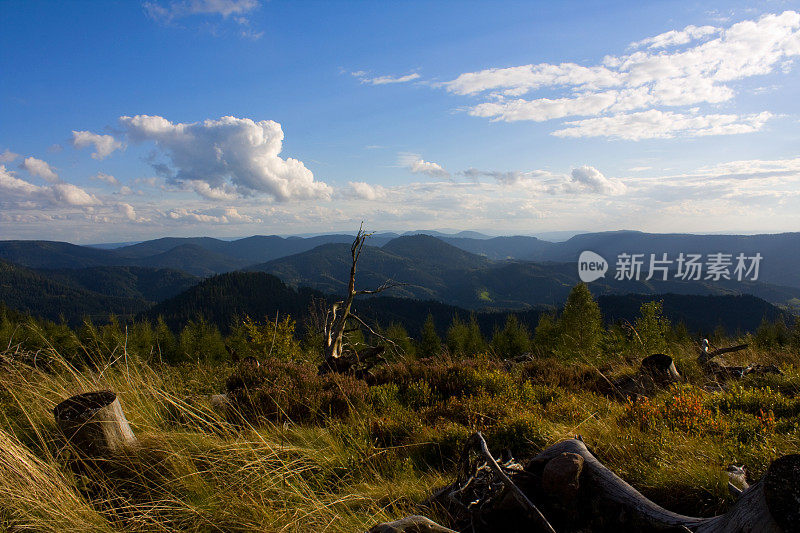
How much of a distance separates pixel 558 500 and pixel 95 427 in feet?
13.6

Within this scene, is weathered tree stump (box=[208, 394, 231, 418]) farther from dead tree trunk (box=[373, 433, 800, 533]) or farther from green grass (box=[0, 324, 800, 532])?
dead tree trunk (box=[373, 433, 800, 533])

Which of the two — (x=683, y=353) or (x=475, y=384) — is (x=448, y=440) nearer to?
(x=475, y=384)

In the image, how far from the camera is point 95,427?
11.3 ft

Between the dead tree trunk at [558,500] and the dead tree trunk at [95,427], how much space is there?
3.13m

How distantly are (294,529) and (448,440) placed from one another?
220cm

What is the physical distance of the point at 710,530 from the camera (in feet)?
5.65

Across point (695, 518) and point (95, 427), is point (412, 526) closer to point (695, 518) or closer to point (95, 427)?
point (695, 518)

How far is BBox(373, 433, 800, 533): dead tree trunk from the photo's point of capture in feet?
6.83

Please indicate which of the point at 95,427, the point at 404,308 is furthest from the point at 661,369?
the point at 404,308

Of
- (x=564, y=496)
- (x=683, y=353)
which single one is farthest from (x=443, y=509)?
(x=683, y=353)

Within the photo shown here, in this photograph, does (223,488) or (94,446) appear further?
(94,446)

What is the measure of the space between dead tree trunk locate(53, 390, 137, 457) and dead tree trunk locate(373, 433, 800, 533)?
3.13 metres

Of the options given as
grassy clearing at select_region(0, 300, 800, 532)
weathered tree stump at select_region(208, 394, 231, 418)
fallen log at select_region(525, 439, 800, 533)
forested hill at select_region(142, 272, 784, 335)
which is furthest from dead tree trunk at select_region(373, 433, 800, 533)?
forested hill at select_region(142, 272, 784, 335)

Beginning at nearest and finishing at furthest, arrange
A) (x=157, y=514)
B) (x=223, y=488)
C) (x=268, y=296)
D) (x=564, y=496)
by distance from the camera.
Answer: (x=564, y=496)
(x=157, y=514)
(x=223, y=488)
(x=268, y=296)
